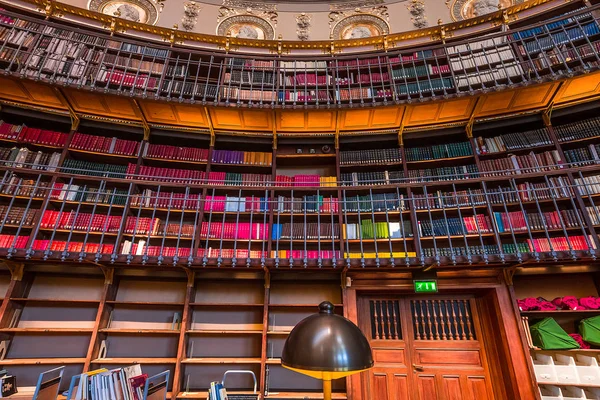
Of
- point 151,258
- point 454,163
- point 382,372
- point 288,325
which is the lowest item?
point 382,372

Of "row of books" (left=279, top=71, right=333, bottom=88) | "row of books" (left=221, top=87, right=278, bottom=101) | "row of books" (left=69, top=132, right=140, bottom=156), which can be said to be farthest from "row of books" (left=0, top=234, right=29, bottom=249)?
"row of books" (left=279, top=71, right=333, bottom=88)

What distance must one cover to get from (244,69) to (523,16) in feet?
14.6

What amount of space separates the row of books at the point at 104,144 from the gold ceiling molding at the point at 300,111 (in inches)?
13.7

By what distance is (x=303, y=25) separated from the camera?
5641mm

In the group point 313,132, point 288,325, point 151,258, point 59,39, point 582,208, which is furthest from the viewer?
point 313,132

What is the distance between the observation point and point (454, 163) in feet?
13.3

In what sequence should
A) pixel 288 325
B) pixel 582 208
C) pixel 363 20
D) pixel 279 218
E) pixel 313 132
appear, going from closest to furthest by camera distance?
1. pixel 582 208
2. pixel 288 325
3. pixel 279 218
4. pixel 313 132
5. pixel 363 20

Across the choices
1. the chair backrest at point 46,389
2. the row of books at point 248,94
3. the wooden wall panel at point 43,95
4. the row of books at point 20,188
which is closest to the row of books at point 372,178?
the row of books at point 248,94

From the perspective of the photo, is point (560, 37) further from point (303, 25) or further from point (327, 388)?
point (327, 388)

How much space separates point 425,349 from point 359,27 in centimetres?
554

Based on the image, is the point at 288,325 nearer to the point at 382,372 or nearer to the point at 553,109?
the point at 382,372

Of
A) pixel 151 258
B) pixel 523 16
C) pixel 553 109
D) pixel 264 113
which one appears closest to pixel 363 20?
pixel 523 16

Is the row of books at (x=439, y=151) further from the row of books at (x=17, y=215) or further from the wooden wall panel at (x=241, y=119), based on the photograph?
the row of books at (x=17, y=215)

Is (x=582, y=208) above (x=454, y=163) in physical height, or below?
below
